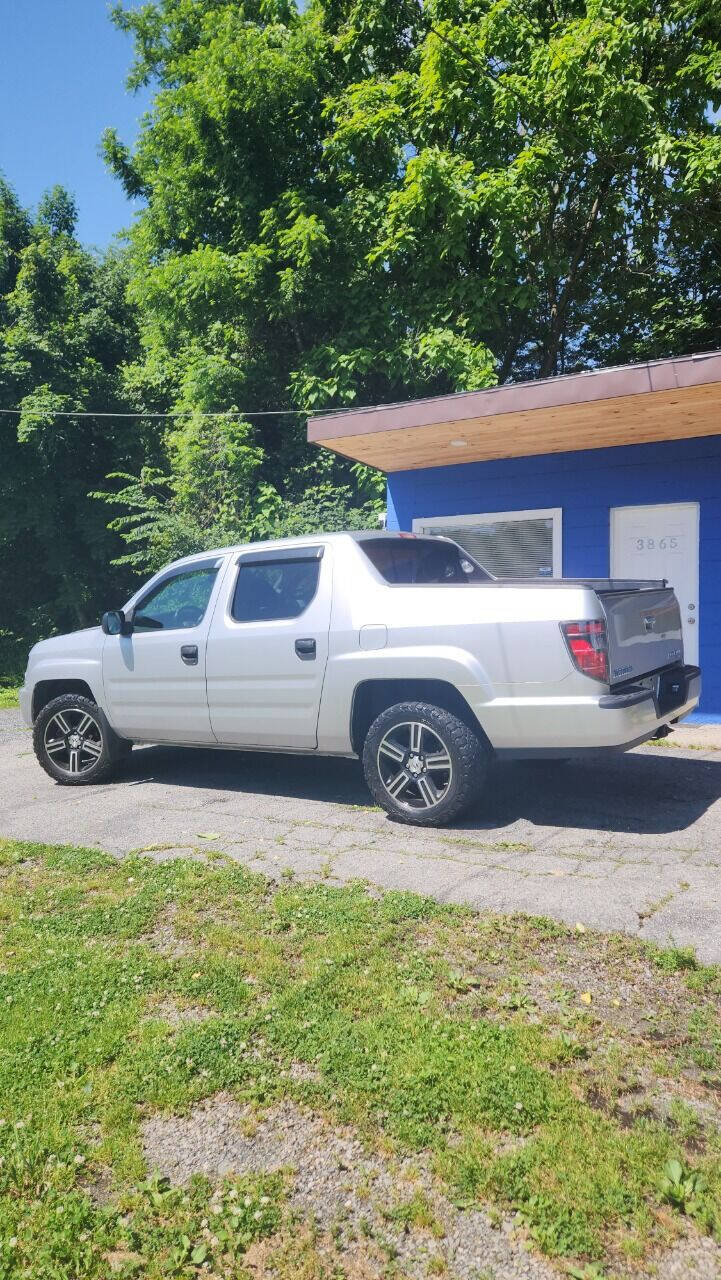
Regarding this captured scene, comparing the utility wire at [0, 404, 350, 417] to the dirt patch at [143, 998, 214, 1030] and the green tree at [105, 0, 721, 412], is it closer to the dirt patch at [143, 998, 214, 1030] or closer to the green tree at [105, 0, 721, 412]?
the green tree at [105, 0, 721, 412]

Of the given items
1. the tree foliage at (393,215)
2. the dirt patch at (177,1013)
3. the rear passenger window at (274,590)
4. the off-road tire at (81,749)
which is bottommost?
the dirt patch at (177,1013)

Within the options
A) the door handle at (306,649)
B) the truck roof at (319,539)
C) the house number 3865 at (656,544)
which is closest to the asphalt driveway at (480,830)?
the door handle at (306,649)

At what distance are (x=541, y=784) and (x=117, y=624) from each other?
3.55 meters

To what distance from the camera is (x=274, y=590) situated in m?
6.39

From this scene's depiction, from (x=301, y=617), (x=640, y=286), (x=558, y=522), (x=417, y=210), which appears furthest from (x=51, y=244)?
(x=301, y=617)

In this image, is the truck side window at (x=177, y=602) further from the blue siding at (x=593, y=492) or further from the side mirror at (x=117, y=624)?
the blue siding at (x=593, y=492)

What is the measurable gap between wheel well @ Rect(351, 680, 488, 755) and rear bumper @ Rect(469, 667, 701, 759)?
213mm

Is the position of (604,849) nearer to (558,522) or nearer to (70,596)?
(558,522)

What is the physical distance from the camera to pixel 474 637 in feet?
17.3

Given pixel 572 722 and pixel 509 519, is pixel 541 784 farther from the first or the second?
Answer: pixel 509 519

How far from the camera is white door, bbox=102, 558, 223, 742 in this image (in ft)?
21.8

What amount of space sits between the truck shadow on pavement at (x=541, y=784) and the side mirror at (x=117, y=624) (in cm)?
132

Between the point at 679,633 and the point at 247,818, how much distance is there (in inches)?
131

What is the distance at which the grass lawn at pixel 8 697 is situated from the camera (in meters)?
14.8
